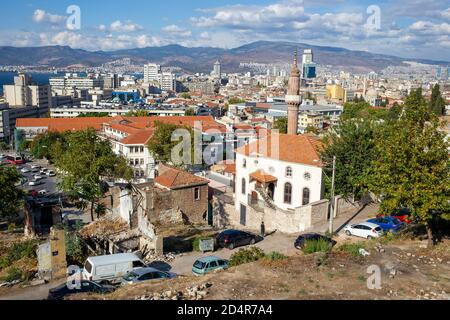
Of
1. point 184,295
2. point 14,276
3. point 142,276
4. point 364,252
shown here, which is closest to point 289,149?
point 364,252

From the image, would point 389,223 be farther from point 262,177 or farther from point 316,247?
point 262,177

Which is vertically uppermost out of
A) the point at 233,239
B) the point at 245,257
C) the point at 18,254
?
the point at 245,257

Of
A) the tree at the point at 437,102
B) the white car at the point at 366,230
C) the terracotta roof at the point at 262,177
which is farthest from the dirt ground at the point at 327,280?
the tree at the point at 437,102

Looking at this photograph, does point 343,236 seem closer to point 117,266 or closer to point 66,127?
point 117,266

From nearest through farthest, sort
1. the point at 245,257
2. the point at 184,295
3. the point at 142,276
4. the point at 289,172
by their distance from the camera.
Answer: the point at 184,295, the point at 142,276, the point at 245,257, the point at 289,172

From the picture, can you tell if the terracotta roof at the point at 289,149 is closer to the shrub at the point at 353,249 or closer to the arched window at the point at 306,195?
the arched window at the point at 306,195
